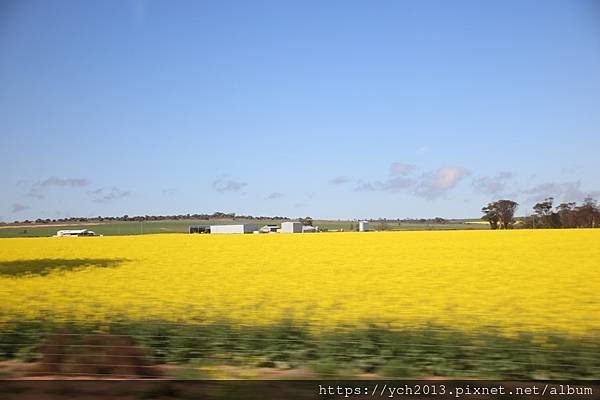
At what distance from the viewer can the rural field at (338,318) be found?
6383 mm

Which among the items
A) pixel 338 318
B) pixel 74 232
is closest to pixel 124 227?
pixel 74 232

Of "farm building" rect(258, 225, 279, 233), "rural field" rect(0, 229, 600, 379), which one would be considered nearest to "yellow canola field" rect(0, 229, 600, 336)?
"rural field" rect(0, 229, 600, 379)

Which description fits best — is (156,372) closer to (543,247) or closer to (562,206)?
(543,247)

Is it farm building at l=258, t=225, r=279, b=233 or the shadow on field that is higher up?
farm building at l=258, t=225, r=279, b=233

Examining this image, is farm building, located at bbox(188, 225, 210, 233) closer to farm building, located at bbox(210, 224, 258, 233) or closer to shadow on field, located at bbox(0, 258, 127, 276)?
farm building, located at bbox(210, 224, 258, 233)

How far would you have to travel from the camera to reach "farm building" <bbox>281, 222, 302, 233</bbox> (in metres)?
67.1

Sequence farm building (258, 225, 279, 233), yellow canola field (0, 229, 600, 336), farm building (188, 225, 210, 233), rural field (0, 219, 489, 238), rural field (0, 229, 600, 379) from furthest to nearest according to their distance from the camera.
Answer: farm building (258, 225, 279, 233) < farm building (188, 225, 210, 233) < rural field (0, 219, 489, 238) < yellow canola field (0, 229, 600, 336) < rural field (0, 229, 600, 379)

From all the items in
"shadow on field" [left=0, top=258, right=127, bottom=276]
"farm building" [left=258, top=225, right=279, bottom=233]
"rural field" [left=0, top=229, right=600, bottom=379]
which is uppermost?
"farm building" [left=258, top=225, right=279, bottom=233]

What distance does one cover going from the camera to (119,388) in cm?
544

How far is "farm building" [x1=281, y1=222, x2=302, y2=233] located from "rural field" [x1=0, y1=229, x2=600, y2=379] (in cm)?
5148

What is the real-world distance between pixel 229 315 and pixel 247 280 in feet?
15.7

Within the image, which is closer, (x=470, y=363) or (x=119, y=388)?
(x=119, y=388)

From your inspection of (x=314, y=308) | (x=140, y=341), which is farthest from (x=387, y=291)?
(x=140, y=341)

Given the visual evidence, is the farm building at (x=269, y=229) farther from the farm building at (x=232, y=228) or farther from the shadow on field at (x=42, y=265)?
the shadow on field at (x=42, y=265)
